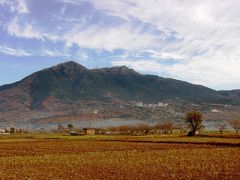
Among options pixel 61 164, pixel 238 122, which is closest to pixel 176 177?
pixel 61 164

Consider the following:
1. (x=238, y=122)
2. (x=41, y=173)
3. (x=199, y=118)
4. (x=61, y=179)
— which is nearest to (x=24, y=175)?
(x=41, y=173)

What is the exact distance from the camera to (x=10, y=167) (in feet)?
140

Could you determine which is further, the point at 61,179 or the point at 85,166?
the point at 85,166

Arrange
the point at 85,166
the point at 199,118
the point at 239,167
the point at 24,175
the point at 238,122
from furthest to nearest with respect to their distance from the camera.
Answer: the point at 238,122
the point at 199,118
the point at 85,166
the point at 239,167
the point at 24,175

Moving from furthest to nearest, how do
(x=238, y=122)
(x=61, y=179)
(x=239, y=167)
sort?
(x=238, y=122) → (x=239, y=167) → (x=61, y=179)

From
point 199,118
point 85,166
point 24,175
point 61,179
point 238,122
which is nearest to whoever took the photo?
point 61,179

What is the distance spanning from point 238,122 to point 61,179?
479 ft

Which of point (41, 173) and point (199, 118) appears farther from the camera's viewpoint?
point (199, 118)

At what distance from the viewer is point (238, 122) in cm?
17050

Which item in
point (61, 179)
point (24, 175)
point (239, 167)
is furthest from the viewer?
point (239, 167)

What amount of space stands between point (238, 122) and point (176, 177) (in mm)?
142481

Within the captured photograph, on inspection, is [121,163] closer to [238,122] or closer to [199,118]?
[199,118]

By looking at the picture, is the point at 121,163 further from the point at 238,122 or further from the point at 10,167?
the point at 238,122

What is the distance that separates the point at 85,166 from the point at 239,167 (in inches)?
582
